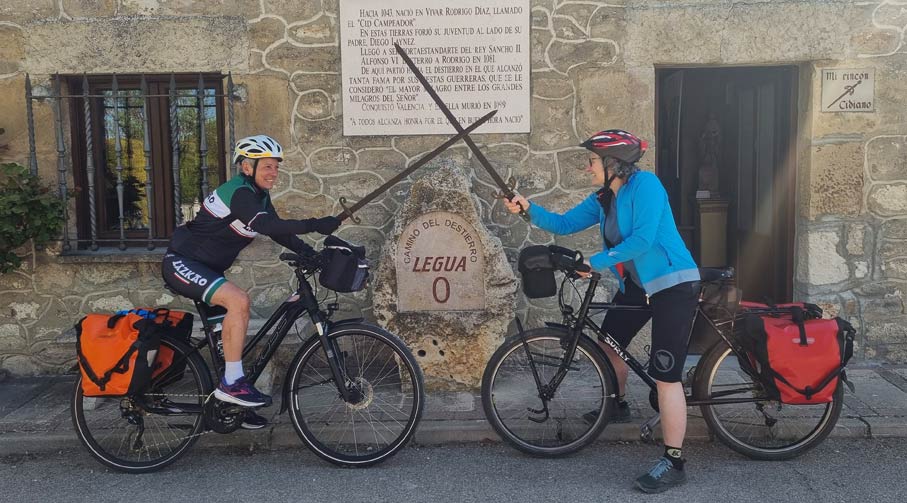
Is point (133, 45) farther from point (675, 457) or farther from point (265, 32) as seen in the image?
point (675, 457)

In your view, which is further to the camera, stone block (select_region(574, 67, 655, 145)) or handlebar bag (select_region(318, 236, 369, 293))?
stone block (select_region(574, 67, 655, 145))

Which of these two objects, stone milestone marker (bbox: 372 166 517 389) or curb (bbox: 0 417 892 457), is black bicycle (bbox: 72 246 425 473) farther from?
stone milestone marker (bbox: 372 166 517 389)

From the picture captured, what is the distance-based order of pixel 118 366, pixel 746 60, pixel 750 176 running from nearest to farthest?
pixel 118 366 → pixel 746 60 → pixel 750 176

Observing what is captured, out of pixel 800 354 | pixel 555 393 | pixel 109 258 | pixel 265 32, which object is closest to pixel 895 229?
pixel 800 354

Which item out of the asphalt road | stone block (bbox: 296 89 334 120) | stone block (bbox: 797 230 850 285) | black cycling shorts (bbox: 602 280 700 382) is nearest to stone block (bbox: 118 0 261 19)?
stone block (bbox: 296 89 334 120)

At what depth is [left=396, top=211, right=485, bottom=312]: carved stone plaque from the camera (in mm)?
5551

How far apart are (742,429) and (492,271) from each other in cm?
193

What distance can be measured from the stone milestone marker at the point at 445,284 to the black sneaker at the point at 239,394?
143 cm

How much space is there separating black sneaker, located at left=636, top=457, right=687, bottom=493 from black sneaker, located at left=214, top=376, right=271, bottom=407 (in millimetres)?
2049

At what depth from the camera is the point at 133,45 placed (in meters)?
6.06

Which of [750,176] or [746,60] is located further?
[750,176]

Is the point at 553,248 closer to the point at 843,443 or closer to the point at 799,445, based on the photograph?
the point at 799,445

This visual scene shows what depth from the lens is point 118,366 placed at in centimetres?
417

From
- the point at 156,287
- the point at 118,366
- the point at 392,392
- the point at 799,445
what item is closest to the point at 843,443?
the point at 799,445
